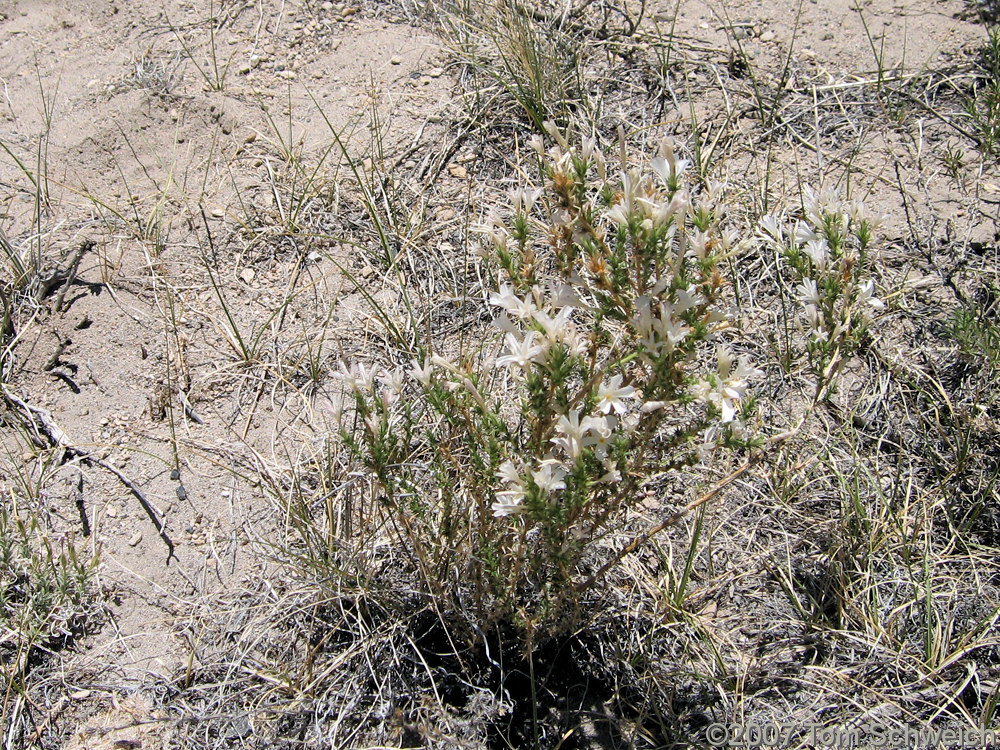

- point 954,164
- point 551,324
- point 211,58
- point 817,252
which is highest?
point 211,58

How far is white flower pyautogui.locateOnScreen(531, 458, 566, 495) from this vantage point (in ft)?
5.00

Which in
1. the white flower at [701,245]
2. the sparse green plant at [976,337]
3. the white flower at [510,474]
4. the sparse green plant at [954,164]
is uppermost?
the white flower at [701,245]

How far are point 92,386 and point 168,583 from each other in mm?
770

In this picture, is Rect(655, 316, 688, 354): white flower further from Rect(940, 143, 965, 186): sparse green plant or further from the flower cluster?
Rect(940, 143, 965, 186): sparse green plant

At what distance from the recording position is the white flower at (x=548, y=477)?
5.00ft

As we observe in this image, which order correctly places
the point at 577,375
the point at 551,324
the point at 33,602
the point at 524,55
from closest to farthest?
the point at 551,324, the point at 577,375, the point at 33,602, the point at 524,55

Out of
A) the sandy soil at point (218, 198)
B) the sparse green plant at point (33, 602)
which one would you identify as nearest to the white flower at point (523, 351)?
the sandy soil at point (218, 198)

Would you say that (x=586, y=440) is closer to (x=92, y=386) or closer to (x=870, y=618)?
(x=870, y=618)

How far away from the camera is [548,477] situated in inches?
60.6

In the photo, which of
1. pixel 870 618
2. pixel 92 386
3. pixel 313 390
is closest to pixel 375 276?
pixel 313 390

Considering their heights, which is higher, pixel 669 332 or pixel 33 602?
pixel 669 332

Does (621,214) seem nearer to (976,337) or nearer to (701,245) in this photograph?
(701,245)

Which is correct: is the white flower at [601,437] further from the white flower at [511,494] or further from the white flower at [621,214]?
the white flower at [621,214]

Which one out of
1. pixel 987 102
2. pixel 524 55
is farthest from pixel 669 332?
pixel 987 102
